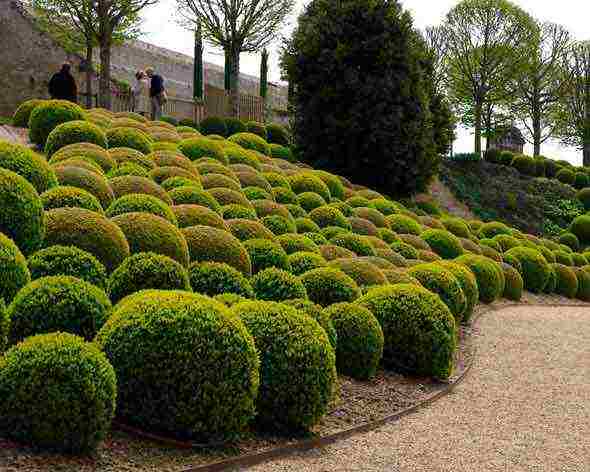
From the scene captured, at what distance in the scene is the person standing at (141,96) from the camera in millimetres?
23344

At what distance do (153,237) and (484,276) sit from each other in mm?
7649

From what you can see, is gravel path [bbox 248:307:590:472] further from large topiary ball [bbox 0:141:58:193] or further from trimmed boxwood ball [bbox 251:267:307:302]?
large topiary ball [bbox 0:141:58:193]

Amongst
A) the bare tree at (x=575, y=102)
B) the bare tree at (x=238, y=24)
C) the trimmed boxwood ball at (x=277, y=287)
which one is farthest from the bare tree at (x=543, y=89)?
the trimmed boxwood ball at (x=277, y=287)

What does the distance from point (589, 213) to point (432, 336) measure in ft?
74.8

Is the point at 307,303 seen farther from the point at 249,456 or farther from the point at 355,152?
the point at 355,152

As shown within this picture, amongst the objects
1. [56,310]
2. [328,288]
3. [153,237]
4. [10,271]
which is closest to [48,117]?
[153,237]

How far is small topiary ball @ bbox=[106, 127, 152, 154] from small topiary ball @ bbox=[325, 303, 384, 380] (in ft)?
23.9

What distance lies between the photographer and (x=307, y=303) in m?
7.66

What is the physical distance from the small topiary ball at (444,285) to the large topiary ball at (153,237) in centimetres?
408

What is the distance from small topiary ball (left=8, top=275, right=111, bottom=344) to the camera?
19.8 feet

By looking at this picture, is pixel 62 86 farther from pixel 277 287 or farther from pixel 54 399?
pixel 54 399

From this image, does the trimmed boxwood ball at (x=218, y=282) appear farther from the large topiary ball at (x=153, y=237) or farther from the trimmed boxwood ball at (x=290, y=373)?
the trimmed boxwood ball at (x=290, y=373)

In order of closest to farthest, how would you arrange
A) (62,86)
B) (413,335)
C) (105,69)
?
1. (413,335)
2. (62,86)
3. (105,69)

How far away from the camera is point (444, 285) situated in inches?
439
